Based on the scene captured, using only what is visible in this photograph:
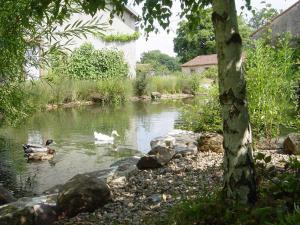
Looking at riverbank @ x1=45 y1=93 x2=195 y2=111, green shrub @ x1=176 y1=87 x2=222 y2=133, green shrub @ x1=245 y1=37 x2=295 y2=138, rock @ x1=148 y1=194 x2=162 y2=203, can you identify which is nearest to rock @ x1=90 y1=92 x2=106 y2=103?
riverbank @ x1=45 y1=93 x2=195 y2=111

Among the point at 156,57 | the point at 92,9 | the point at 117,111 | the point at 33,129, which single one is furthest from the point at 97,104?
the point at 156,57

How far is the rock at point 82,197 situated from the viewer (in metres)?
4.54

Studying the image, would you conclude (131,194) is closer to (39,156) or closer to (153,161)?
(153,161)

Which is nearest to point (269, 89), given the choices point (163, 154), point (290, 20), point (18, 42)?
point (163, 154)

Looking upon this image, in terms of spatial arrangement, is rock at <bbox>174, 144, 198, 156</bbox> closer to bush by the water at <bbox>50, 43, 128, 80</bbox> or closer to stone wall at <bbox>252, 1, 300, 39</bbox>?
bush by the water at <bbox>50, 43, 128, 80</bbox>

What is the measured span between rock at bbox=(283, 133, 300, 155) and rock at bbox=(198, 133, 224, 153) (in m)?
1.08

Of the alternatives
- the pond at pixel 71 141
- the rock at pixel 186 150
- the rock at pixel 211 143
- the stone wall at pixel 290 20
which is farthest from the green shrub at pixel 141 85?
the rock at pixel 211 143

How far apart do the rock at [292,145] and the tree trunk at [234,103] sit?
3.61 metres

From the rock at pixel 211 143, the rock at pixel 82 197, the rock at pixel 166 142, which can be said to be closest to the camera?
the rock at pixel 82 197

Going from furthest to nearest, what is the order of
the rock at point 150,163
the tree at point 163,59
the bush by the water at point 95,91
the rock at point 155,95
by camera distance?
the tree at point 163,59, the rock at point 155,95, the bush by the water at point 95,91, the rock at point 150,163

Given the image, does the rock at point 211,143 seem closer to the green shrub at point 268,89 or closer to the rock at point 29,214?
the green shrub at point 268,89

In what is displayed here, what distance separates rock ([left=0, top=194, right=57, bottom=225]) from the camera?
4.39 metres

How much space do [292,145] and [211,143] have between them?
4.41ft

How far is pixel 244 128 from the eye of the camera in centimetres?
316
